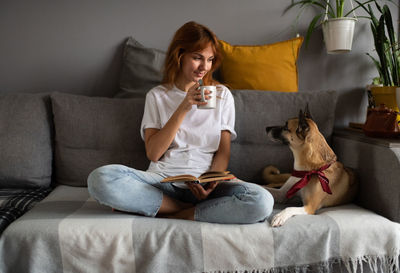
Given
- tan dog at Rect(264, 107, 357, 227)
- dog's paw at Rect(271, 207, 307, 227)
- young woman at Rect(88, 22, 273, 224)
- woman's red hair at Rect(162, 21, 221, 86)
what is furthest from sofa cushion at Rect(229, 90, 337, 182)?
dog's paw at Rect(271, 207, 307, 227)

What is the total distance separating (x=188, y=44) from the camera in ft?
5.36

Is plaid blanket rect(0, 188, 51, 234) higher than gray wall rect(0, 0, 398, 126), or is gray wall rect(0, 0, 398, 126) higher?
gray wall rect(0, 0, 398, 126)

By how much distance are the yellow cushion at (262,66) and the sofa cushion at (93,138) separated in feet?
1.81

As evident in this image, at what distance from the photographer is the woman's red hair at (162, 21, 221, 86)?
5.32ft

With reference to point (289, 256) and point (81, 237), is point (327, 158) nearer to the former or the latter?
point (289, 256)

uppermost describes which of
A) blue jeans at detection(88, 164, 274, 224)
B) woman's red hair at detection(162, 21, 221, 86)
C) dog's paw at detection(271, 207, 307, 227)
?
woman's red hair at detection(162, 21, 221, 86)

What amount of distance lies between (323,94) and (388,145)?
0.51m

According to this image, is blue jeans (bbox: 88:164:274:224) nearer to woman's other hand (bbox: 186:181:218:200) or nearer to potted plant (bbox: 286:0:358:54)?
woman's other hand (bbox: 186:181:218:200)

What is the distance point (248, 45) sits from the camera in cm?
223

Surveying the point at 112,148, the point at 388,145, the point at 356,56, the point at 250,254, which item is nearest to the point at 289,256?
the point at 250,254

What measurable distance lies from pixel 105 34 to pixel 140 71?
0.34 meters

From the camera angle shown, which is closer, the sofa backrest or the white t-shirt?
the white t-shirt

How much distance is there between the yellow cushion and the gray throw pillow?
1.21ft

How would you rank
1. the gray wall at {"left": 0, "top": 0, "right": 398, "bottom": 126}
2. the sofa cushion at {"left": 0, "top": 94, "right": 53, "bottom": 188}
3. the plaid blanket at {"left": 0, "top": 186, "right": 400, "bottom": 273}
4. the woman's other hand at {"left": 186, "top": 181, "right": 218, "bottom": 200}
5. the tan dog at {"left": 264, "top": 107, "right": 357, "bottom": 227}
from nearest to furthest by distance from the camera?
the plaid blanket at {"left": 0, "top": 186, "right": 400, "bottom": 273}, the woman's other hand at {"left": 186, "top": 181, "right": 218, "bottom": 200}, the tan dog at {"left": 264, "top": 107, "right": 357, "bottom": 227}, the sofa cushion at {"left": 0, "top": 94, "right": 53, "bottom": 188}, the gray wall at {"left": 0, "top": 0, "right": 398, "bottom": 126}
